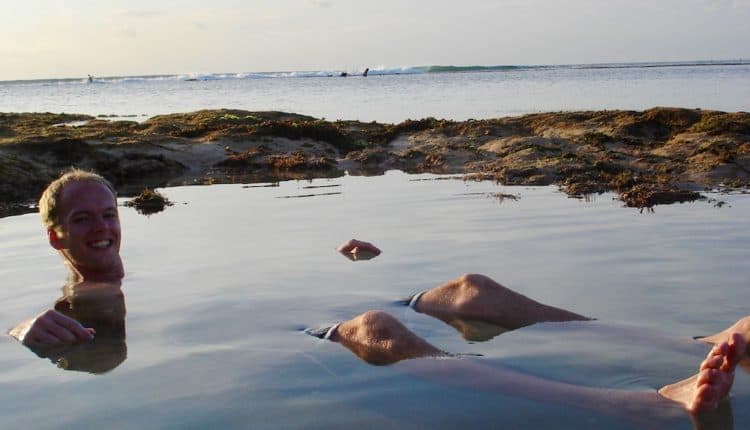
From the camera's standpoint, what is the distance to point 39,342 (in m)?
6.00

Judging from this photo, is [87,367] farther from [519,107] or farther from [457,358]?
[519,107]

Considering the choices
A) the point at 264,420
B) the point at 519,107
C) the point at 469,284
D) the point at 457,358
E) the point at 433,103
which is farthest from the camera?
the point at 433,103

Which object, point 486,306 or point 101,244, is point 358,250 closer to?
point 101,244

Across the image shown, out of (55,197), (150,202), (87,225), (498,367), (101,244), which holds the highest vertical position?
(55,197)

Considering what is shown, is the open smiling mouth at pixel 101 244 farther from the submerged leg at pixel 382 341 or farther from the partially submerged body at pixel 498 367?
the submerged leg at pixel 382 341

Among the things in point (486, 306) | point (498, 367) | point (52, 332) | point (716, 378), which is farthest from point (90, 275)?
point (716, 378)

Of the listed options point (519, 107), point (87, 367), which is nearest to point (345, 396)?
point (87, 367)

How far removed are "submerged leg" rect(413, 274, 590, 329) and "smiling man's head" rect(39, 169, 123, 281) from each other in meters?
2.85

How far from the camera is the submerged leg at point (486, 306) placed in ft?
20.1

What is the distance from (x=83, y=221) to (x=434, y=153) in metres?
11.6

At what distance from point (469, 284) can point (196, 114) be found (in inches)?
898

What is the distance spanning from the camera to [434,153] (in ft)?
59.6

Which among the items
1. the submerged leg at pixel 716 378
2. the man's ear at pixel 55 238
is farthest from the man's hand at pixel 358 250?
the submerged leg at pixel 716 378

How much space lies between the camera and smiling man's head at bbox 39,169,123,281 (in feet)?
23.9
